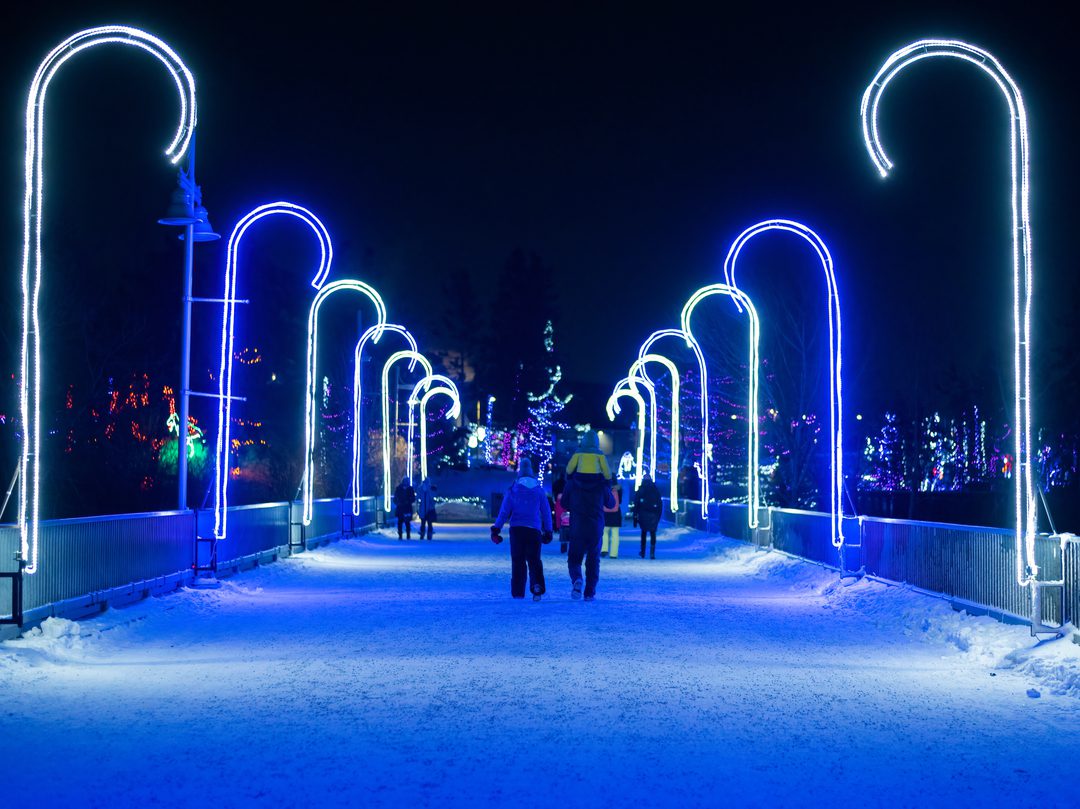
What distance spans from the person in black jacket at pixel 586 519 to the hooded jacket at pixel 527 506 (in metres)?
0.30

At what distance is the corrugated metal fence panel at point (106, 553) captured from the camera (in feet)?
47.0

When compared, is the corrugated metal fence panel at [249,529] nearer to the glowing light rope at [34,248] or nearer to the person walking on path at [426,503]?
the glowing light rope at [34,248]

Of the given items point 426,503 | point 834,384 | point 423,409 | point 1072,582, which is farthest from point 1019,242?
point 423,409

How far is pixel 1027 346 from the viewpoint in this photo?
1348cm

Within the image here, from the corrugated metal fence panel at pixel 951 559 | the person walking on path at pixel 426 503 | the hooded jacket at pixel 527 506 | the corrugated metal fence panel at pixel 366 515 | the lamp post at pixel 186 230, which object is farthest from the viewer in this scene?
A: the person walking on path at pixel 426 503

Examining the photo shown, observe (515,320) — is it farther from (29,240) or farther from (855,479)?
(29,240)

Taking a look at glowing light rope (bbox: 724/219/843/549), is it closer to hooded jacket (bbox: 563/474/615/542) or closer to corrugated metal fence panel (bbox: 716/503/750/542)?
hooded jacket (bbox: 563/474/615/542)

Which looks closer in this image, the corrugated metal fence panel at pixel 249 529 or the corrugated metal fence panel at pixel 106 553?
the corrugated metal fence panel at pixel 106 553

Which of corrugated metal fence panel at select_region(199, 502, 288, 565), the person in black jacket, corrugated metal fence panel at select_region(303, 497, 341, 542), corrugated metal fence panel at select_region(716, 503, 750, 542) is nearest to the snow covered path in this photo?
the person in black jacket

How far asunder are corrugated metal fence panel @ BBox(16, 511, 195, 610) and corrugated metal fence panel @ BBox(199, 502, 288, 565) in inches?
48.5

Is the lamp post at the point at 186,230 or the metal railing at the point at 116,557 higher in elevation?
the lamp post at the point at 186,230

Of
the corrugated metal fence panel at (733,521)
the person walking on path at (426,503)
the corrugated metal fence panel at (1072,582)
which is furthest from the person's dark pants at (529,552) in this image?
the person walking on path at (426,503)

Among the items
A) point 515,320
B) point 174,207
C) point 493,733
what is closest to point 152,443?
point 174,207

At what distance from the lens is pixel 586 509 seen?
729 inches
